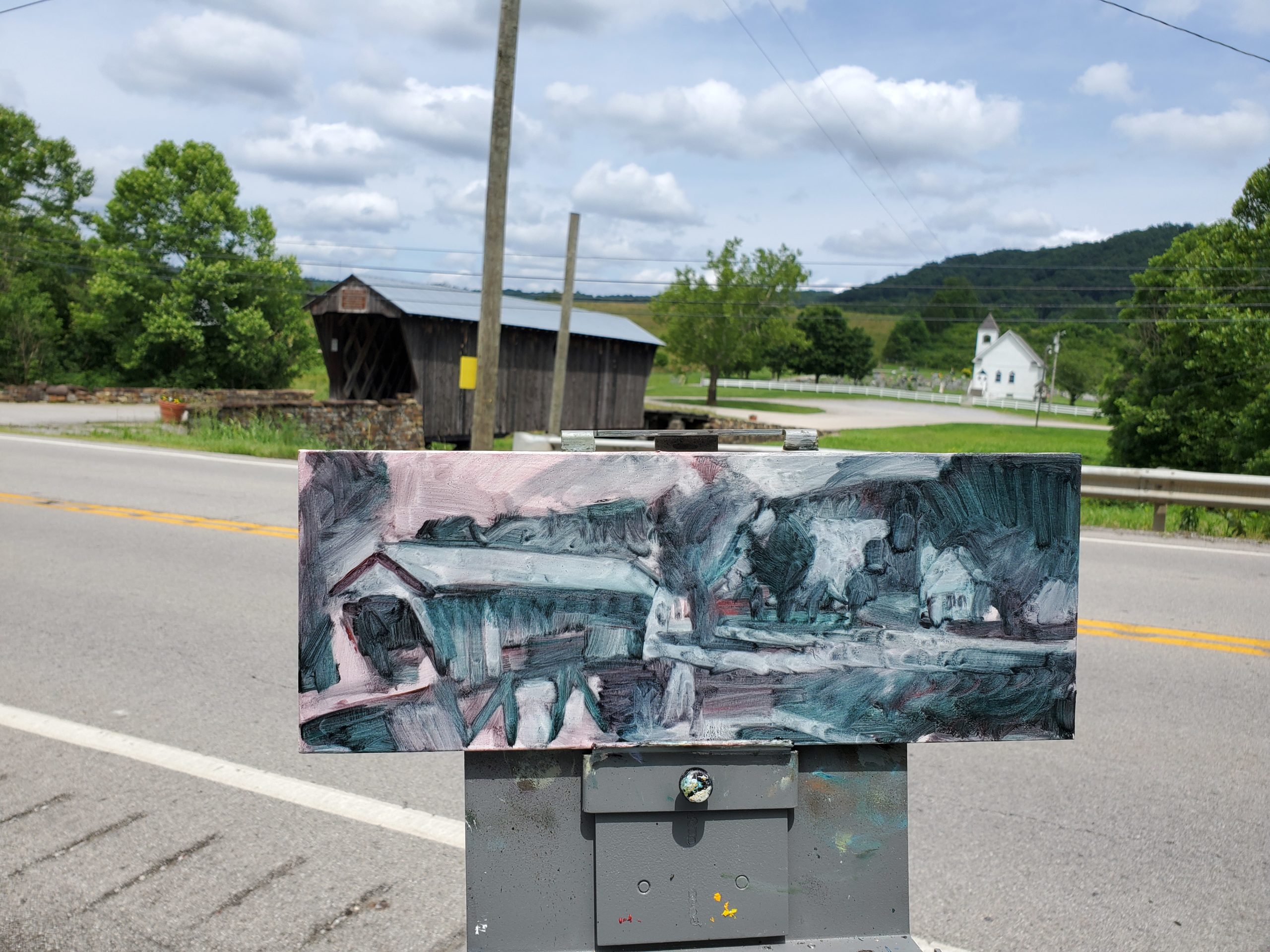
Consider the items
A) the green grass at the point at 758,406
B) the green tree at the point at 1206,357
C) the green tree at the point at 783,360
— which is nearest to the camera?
the green tree at the point at 1206,357

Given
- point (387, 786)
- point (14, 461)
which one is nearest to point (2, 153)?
point (14, 461)

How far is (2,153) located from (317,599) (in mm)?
Result: 55685

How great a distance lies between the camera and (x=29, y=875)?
3348 millimetres

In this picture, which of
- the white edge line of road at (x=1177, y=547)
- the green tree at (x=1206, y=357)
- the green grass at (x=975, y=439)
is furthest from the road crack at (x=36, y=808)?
the green grass at (x=975, y=439)

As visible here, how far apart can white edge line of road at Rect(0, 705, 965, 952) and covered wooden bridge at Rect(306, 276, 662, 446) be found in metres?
18.9

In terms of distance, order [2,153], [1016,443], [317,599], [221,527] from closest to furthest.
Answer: [317,599] → [221,527] → [1016,443] → [2,153]

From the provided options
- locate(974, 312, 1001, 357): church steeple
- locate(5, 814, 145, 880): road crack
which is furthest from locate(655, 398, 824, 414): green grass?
locate(974, 312, 1001, 357): church steeple

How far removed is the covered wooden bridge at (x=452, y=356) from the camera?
23438 millimetres

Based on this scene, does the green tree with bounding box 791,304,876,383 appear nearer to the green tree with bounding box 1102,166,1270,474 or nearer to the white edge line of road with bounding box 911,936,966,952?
the green tree with bounding box 1102,166,1270,474

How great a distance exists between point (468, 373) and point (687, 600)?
13.3 m

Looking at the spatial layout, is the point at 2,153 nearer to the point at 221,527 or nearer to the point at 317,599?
the point at 221,527

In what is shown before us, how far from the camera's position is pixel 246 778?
415 centimetres

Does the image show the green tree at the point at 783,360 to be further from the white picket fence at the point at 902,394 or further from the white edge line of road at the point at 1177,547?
the white edge line of road at the point at 1177,547

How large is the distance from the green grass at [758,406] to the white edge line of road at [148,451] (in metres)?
40.0
